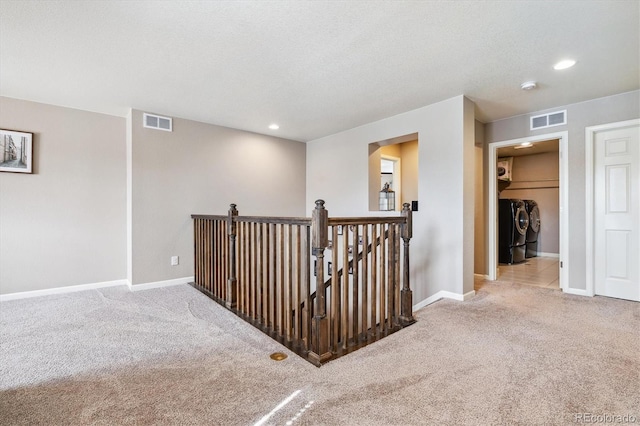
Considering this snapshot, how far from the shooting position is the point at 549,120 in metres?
3.77

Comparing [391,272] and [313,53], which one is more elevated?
[313,53]

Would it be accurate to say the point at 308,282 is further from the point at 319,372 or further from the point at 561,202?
the point at 561,202

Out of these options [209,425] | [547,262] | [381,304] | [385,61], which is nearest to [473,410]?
[381,304]

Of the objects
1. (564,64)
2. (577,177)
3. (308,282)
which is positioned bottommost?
(308,282)

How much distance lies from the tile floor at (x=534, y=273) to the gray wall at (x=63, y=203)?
5572mm

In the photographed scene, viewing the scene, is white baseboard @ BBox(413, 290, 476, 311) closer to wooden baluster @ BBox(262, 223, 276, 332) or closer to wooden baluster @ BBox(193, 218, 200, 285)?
wooden baluster @ BBox(262, 223, 276, 332)

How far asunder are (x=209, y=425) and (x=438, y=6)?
268 cm

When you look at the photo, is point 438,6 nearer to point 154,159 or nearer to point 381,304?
point 381,304

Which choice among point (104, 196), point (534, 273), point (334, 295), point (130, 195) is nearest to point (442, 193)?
point (334, 295)

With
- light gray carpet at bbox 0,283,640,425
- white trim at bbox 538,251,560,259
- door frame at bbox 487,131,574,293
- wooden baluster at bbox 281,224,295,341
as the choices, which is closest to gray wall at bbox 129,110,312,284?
light gray carpet at bbox 0,283,640,425

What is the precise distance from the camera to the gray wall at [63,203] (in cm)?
346

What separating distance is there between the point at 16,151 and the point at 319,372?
13.8ft

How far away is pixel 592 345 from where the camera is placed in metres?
2.19

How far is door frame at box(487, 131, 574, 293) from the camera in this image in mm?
3654
